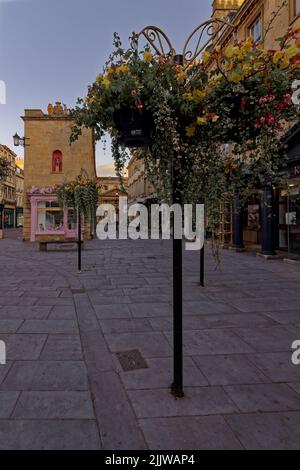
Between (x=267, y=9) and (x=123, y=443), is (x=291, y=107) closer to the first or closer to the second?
(x=123, y=443)

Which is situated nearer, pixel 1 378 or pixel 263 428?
pixel 263 428

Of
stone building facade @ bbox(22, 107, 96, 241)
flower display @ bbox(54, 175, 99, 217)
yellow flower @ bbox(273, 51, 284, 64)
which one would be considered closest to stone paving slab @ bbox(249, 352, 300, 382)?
yellow flower @ bbox(273, 51, 284, 64)

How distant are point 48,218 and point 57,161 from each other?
13.6 ft

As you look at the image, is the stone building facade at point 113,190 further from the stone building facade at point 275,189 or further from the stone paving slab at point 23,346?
the stone building facade at point 275,189

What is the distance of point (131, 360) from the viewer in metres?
3.69

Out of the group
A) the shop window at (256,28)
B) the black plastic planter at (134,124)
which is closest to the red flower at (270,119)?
the black plastic planter at (134,124)

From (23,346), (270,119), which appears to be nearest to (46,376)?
(23,346)

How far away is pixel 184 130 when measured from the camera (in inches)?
102

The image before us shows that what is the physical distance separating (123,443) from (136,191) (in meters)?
43.3

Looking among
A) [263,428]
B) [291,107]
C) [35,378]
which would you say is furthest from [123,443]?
[291,107]

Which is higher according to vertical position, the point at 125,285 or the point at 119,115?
the point at 119,115

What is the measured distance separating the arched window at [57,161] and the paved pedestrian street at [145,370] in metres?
16.6

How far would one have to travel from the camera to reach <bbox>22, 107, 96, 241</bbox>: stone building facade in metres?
21.9

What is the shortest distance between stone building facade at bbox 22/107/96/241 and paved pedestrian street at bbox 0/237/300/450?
15.7m
